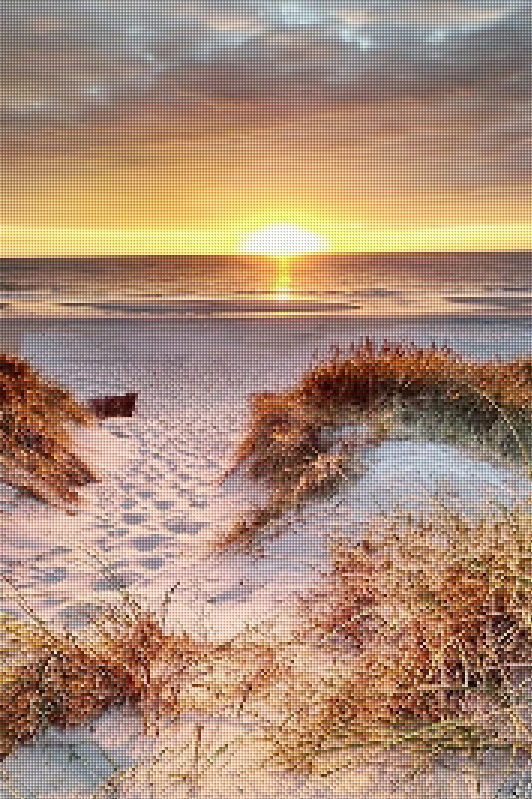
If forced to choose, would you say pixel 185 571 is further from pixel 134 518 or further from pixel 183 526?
pixel 134 518

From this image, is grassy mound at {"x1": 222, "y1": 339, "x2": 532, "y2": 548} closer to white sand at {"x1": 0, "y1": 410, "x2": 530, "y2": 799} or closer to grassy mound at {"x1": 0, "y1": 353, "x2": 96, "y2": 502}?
white sand at {"x1": 0, "y1": 410, "x2": 530, "y2": 799}

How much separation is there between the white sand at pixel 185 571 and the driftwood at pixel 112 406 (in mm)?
1832

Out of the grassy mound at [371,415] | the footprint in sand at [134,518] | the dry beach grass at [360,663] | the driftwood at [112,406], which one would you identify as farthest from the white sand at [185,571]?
the driftwood at [112,406]

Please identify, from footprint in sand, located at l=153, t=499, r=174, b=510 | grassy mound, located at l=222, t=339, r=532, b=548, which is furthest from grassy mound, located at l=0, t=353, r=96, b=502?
grassy mound, located at l=222, t=339, r=532, b=548

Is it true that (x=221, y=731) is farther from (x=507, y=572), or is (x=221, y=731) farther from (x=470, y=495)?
(x=470, y=495)

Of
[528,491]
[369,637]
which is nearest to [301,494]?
[528,491]

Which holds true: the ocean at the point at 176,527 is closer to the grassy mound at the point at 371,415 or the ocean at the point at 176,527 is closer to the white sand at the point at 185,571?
the white sand at the point at 185,571

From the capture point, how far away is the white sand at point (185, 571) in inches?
150

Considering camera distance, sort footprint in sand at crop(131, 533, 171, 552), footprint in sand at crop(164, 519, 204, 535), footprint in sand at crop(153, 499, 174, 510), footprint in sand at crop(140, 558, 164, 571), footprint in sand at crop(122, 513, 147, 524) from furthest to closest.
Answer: footprint in sand at crop(153, 499, 174, 510), footprint in sand at crop(122, 513, 147, 524), footprint in sand at crop(164, 519, 204, 535), footprint in sand at crop(131, 533, 171, 552), footprint in sand at crop(140, 558, 164, 571)

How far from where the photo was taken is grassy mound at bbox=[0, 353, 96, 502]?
7594mm

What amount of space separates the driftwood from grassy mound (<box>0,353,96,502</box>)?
1.89 m

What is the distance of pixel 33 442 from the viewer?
8078 mm

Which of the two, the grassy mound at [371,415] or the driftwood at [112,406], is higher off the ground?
the grassy mound at [371,415]

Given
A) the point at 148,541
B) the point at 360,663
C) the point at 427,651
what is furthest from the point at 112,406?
the point at 427,651
